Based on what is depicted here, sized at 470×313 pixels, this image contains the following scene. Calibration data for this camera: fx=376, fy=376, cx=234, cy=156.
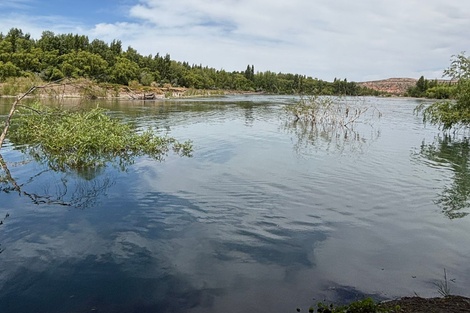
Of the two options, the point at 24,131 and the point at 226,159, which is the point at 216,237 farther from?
the point at 24,131

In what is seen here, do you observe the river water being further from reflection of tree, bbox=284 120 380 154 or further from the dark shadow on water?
reflection of tree, bbox=284 120 380 154

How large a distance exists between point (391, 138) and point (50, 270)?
34142 mm

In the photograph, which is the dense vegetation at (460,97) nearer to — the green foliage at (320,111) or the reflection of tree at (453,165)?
the reflection of tree at (453,165)

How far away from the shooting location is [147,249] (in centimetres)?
1046

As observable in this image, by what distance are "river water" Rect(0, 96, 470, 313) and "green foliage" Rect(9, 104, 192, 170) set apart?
5.41 feet

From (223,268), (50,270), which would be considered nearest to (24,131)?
(50,270)

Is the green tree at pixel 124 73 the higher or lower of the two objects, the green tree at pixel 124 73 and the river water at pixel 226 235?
the higher

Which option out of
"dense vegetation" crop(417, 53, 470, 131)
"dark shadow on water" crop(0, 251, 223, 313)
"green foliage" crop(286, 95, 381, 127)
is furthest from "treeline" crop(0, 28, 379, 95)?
"dark shadow on water" crop(0, 251, 223, 313)

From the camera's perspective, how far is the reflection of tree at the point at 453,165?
50.3ft

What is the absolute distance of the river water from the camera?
835 centimetres

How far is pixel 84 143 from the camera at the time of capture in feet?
71.2

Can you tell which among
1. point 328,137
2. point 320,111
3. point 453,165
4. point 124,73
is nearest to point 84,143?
point 328,137

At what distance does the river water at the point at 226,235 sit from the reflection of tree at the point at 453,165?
0.13m

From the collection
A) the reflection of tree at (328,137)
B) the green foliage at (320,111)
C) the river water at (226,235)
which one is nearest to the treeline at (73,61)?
the green foliage at (320,111)
